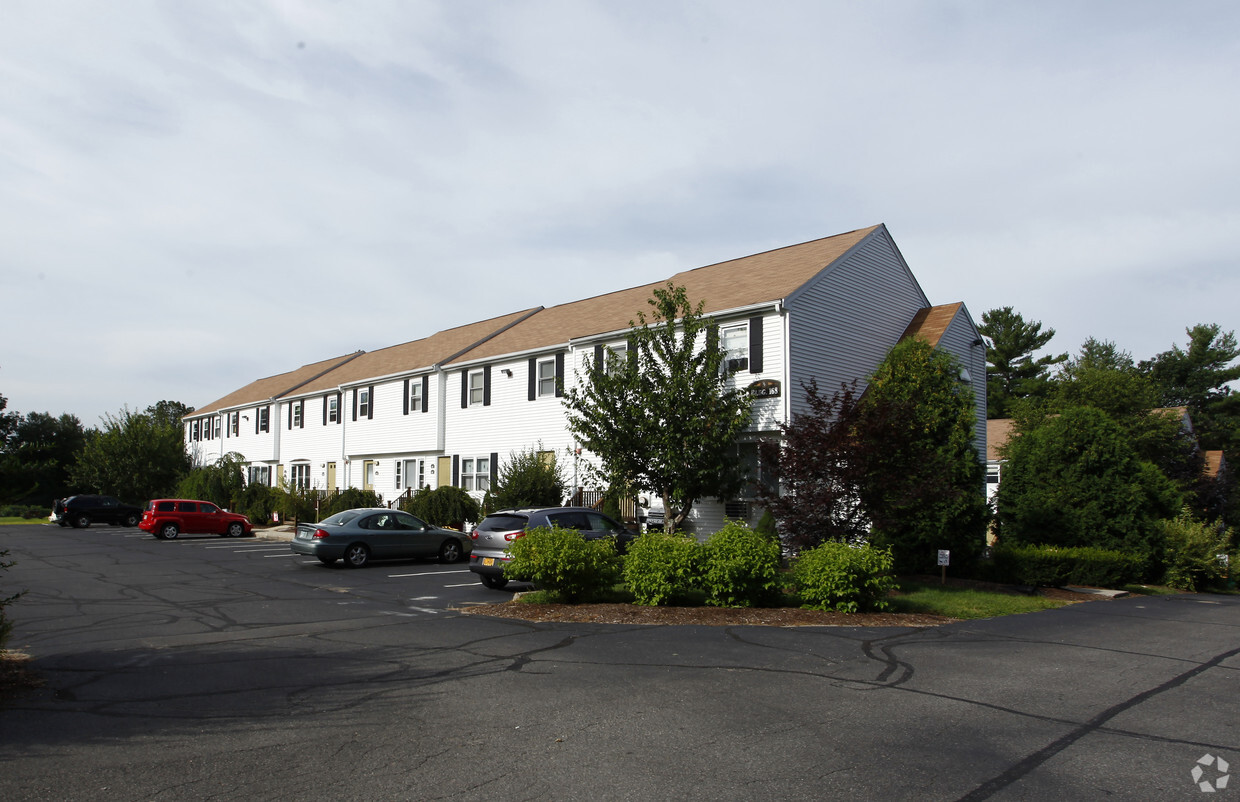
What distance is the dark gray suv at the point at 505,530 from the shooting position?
1612 centimetres

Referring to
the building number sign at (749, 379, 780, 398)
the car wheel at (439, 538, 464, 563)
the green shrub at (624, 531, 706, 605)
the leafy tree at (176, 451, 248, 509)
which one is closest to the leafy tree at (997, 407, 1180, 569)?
the building number sign at (749, 379, 780, 398)

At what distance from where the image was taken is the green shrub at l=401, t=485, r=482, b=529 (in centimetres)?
2816

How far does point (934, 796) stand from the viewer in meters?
5.17

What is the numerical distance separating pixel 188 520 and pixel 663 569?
25373 millimetres

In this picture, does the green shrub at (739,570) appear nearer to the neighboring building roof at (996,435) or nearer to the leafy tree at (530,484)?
the leafy tree at (530,484)

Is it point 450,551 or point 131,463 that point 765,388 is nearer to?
point 450,551

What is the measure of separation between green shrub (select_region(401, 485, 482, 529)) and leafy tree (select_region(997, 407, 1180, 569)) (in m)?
16.2

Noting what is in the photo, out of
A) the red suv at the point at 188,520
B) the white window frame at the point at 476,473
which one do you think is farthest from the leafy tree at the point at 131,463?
the white window frame at the point at 476,473

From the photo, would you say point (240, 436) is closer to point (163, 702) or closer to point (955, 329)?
point (955, 329)

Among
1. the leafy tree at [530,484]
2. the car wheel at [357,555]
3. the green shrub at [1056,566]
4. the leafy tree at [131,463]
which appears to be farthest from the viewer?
the leafy tree at [131,463]

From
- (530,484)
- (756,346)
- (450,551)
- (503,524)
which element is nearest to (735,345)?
(756,346)

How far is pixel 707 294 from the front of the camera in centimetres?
2508

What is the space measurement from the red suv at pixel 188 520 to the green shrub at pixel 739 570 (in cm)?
2552

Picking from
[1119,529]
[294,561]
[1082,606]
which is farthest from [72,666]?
[1119,529]
